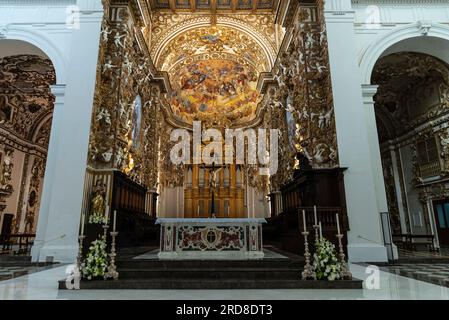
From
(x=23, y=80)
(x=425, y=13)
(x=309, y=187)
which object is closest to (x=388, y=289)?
(x=309, y=187)

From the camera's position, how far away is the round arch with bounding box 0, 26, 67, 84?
936 cm

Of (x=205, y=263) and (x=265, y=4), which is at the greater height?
(x=265, y=4)

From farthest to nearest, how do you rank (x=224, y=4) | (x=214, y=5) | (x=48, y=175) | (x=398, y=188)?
1. (x=224, y=4)
2. (x=214, y=5)
3. (x=398, y=188)
4. (x=48, y=175)

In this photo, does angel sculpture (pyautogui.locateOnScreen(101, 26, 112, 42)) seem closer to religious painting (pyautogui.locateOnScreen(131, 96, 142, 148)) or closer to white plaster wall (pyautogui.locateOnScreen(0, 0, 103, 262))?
white plaster wall (pyautogui.locateOnScreen(0, 0, 103, 262))

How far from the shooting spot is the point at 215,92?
21.4m

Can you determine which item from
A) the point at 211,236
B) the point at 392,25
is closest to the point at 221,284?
→ the point at 211,236

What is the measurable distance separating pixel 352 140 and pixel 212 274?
577 cm

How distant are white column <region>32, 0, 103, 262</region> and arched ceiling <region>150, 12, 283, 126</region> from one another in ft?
21.8

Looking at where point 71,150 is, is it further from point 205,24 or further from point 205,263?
point 205,24

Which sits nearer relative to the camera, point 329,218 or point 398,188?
point 329,218

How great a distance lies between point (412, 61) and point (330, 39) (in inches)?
206

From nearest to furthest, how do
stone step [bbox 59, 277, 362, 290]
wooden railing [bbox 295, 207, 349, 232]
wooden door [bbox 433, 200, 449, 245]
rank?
stone step [bbox 59, 277, 362, 290] < wooden railing [bbox 295, 207, 349, 232] < wooden door [bbox 433, 200, 449, 245]

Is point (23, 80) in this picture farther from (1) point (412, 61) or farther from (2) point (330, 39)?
(1) point (412, 61)

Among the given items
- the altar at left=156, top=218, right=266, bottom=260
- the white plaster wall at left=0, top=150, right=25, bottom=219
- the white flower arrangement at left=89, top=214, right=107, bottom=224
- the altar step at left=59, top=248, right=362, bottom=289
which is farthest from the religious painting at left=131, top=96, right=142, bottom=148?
the white plaster wall at left=0, top=150, right=25, bottom=219
